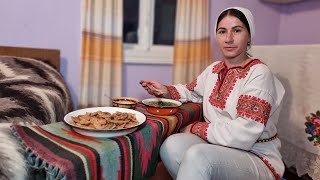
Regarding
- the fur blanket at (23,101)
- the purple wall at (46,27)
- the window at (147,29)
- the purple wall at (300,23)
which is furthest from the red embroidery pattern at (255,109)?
the purple wall at (300,23)

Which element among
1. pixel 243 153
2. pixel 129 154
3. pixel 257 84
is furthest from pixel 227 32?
pixel 129 154

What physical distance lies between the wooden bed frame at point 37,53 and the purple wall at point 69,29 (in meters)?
0.06

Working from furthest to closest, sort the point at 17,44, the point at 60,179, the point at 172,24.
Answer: the point at 172,24
the point at 17,44
the point at 60,179

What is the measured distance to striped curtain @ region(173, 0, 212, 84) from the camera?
5.99 ft

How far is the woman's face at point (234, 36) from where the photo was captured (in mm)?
1103

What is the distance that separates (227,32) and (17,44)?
124cm

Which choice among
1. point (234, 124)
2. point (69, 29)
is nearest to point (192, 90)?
point (234, 124)

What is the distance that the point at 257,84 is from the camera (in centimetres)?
100

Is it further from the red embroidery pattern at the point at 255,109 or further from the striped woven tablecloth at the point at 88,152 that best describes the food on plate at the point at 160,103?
the red embroidery pattern at the point at 255,109

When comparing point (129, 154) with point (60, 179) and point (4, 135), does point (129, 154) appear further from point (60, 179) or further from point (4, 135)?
point (4, 135)

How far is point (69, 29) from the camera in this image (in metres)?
1.67

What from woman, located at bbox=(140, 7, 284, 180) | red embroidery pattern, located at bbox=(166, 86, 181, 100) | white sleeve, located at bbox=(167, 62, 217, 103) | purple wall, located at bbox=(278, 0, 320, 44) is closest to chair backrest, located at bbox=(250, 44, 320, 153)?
woman, located at bbox=(140, 7, 284, 180)

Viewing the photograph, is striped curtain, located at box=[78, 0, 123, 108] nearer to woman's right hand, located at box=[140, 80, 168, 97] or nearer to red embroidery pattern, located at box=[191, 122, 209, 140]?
woman's right hand, located at box=[140, 80, 168, 97]

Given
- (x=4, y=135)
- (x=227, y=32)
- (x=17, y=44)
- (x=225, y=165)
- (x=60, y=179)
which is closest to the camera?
(x=60, y=179)
